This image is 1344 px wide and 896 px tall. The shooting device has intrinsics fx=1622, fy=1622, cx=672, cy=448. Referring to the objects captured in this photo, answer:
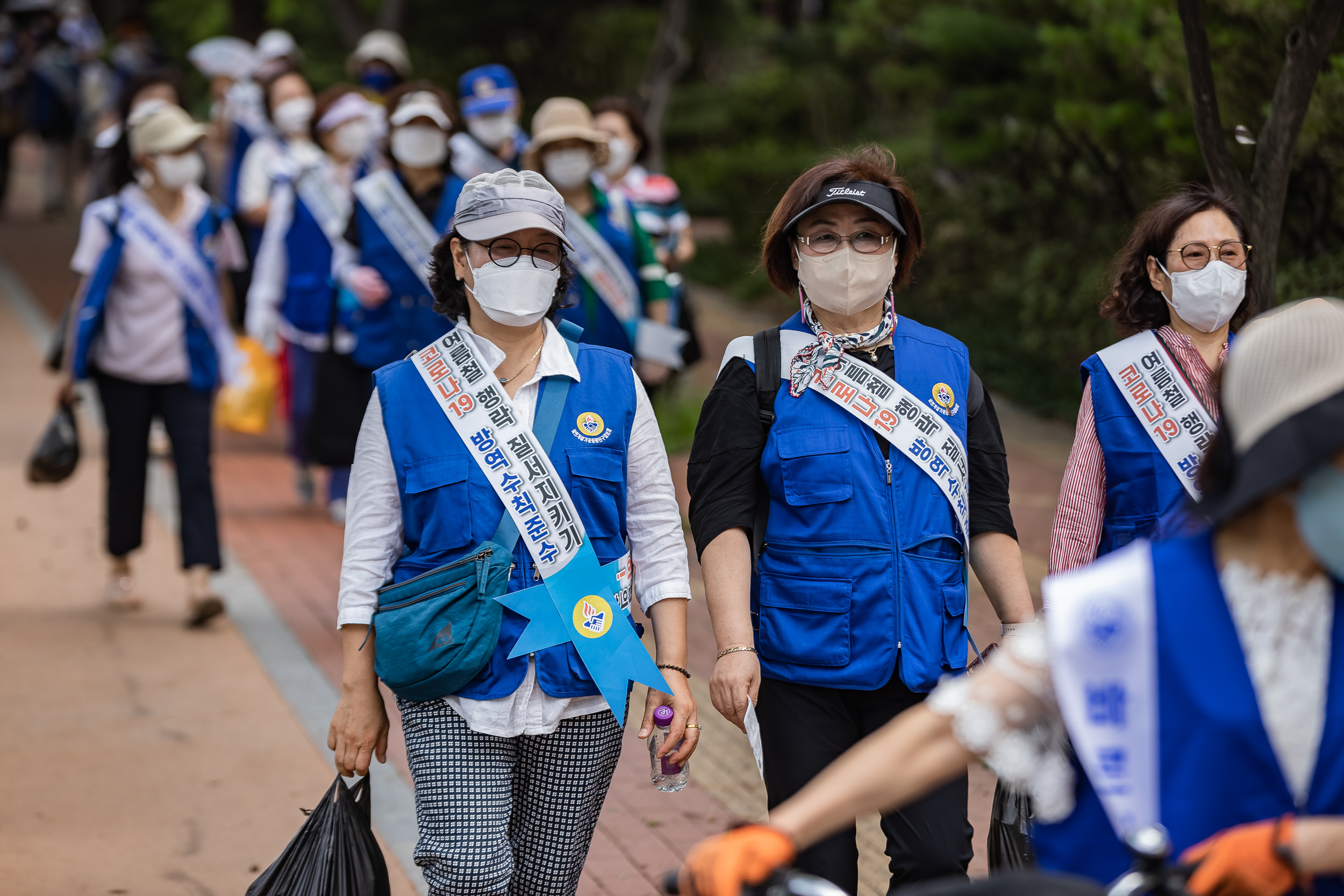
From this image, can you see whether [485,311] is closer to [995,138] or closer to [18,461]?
[18,461]

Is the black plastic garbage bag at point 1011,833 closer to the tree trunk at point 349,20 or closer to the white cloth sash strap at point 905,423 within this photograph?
the white cloth sash strap at point 905,423

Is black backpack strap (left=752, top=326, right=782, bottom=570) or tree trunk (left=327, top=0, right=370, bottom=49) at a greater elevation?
tree trunk (left=327, top=0, right=370, bottom=49)

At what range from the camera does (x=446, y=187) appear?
720 cm

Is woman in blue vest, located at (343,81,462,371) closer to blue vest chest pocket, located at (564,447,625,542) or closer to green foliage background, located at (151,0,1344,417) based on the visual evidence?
green foliage background, located at (151,0,1344,417)

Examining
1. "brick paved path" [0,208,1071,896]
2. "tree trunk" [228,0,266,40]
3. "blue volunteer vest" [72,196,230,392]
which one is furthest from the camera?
"tree trunk" [228,0,266,40]

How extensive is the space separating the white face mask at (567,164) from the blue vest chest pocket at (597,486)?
3799mm

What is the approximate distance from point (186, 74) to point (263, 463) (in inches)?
875

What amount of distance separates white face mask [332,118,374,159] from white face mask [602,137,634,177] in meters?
1.36

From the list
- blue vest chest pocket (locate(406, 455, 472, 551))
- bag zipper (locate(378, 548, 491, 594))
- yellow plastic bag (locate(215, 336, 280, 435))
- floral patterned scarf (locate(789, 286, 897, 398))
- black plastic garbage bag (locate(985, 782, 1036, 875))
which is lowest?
yellow plastic bag (locate(215, 336, 280, 435))

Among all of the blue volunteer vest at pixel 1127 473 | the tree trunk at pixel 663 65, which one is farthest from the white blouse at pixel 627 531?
the tree trunk at pixel 663 65

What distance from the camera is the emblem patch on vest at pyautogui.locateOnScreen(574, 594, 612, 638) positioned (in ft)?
11.4

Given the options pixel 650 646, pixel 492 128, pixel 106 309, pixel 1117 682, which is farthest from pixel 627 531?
pixel 492 128

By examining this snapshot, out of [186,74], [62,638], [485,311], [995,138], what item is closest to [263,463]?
[62,638]

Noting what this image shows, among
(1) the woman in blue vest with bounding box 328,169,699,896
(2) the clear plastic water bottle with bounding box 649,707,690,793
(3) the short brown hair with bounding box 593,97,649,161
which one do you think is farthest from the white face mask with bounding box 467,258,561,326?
(3) the short brown hair with bounding box 593,97,649,161
